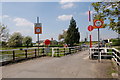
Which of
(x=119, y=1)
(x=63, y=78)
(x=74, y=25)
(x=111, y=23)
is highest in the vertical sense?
(x=74, y=25)

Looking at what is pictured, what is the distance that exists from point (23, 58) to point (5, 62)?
222 cm

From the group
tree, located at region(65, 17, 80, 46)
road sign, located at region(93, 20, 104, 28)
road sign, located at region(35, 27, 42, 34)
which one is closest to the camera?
road sign, located at region(93, 20, 104, 28)

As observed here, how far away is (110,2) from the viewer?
6371 mm

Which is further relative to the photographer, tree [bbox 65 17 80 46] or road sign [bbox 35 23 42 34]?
tree [bbox 65 17 80 46]

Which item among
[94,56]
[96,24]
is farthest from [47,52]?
[96,24]

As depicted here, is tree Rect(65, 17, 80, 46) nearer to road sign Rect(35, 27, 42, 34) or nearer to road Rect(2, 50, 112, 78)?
road sign Rect(35, 27, 42, 34)

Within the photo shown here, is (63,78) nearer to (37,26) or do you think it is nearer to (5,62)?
(5,62)

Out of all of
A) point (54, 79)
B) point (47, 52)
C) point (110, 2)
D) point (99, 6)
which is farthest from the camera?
point (47, 52)

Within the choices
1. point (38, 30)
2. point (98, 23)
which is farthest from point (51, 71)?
point (38, 30)

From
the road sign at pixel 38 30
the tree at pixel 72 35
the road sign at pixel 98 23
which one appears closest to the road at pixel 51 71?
the road sign at pixel 98 23

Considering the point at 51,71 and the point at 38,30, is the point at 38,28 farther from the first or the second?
the point at 51,71

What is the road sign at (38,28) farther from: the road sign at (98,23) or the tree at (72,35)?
the tree at (72,35)

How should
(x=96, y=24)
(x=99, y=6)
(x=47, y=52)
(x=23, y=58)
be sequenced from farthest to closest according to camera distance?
(x=47, y=52) → (x=23, y=58) → (x=96, y=24) → (x=99, y=6)

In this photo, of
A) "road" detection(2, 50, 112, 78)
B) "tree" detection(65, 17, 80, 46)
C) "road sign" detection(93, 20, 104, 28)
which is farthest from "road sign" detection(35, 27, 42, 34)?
"tree" detection(65, 17, 80, 46)
